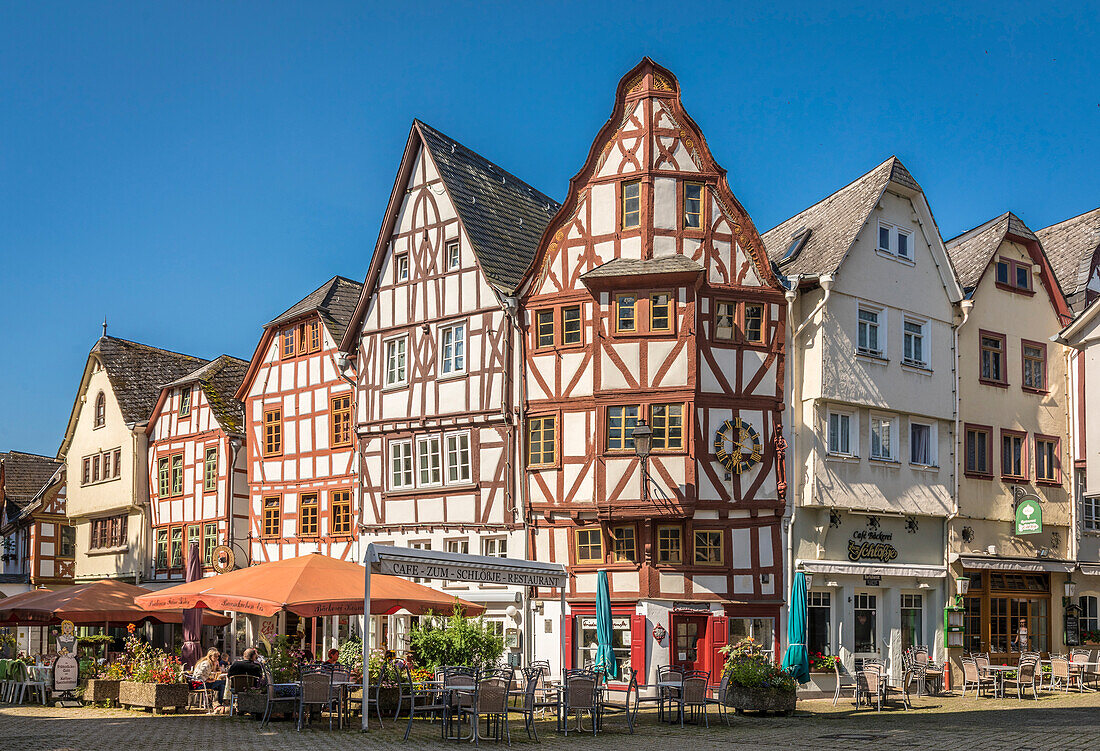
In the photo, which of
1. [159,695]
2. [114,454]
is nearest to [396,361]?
[159,695]

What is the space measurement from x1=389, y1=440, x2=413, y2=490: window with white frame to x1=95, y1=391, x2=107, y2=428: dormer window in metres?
17.5

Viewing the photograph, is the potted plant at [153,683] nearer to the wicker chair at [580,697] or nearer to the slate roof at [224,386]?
the wicker chair at [580,697]

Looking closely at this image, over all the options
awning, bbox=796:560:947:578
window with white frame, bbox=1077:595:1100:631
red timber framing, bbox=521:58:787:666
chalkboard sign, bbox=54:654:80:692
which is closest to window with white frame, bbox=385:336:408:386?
red timber framing, bbox=521:58:787:666

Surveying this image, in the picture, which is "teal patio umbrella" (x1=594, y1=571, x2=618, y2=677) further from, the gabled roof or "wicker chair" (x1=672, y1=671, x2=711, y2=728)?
the gabled roof

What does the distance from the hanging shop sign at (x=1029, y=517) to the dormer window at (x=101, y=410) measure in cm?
3095

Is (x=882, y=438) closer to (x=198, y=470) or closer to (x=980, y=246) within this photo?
(x=980, y=246)

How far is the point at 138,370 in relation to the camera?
145ft

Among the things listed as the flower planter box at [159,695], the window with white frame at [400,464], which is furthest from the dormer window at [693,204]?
the flower planter box at [159,695]

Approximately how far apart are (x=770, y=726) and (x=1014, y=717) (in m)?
4.65

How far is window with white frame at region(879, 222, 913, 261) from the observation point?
2947cm

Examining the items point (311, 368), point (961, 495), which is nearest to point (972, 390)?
point (961, 495)

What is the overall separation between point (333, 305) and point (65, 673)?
1408 cm

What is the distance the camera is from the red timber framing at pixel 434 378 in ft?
94.7

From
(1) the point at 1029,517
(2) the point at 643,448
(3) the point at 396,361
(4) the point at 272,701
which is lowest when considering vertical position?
(4) the point at 272,701
